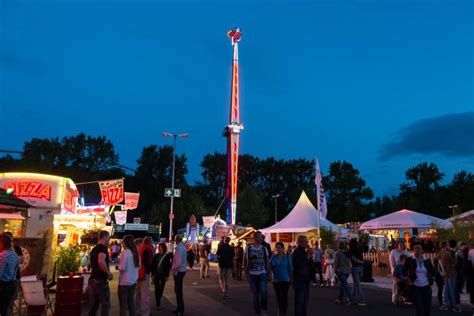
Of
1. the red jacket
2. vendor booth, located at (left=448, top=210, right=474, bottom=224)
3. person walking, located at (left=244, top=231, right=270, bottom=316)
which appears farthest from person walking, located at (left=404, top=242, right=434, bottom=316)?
vendor booth, located at (left=448, top=210, right=474, bottom=224)

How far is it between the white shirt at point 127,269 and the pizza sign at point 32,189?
10.3 meters

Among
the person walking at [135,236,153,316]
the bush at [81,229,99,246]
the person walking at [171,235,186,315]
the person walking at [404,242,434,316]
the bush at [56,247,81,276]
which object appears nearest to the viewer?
the person walking at [404,242,434,316]

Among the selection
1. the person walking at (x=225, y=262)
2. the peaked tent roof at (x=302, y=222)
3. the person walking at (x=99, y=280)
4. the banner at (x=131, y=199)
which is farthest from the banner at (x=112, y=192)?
the person walking at (x=99, y=280)

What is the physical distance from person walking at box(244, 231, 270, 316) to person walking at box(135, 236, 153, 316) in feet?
7.17

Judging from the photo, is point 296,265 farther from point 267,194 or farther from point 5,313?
point 267,194

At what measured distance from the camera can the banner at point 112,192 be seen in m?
25.9

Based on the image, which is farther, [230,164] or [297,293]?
[230,164]

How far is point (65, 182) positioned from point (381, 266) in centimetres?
1435

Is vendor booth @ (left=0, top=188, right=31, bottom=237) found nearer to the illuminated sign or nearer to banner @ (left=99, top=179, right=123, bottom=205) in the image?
the illuminated sign

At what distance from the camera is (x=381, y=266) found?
2169 cm

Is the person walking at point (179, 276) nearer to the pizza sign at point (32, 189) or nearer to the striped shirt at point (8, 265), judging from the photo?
the striped shirt at point (8, 265)

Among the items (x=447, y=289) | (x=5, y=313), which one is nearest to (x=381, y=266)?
(x=447, y=289)

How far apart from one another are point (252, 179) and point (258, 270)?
75.3 metres

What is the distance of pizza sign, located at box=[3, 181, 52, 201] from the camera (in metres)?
17.4
